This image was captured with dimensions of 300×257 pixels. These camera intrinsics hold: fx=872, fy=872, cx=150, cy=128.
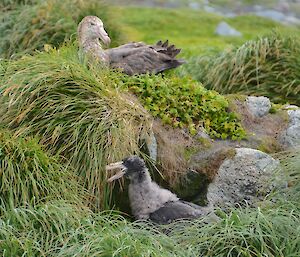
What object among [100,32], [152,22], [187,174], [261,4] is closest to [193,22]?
[152,22]

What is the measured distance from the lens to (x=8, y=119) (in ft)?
22.2

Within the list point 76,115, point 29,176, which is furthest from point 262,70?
point 29,176

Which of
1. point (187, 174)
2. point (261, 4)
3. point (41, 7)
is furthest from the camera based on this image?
point (261, 4)

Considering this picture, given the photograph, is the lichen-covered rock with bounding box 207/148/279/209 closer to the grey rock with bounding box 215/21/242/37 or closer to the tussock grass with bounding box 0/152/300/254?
the tussock grass with bounding box 0/152/300/254

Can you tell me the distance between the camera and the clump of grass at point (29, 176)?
6.09 meters

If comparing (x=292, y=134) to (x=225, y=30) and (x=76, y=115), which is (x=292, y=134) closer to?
(x=76, y=115)

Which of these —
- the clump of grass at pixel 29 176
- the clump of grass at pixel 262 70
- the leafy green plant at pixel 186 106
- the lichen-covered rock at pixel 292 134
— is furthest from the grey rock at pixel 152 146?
the clump of grass at pixel 262 70

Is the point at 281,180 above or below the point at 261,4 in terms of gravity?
above

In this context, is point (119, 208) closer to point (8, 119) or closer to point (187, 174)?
point (187, 174)

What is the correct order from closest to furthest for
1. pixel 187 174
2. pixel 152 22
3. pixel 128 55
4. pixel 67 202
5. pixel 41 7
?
1. pixel 67 202
2. pixel 187 174
3. pixel 128 55
4. pixel 41 7
5. pixel 152 22

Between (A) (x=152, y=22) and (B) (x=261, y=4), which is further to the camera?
(B) (x=261, y=4)

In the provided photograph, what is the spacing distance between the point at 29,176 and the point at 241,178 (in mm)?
1760

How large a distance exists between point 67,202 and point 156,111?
1411 millimetres

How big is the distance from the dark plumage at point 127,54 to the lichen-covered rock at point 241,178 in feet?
4.37
